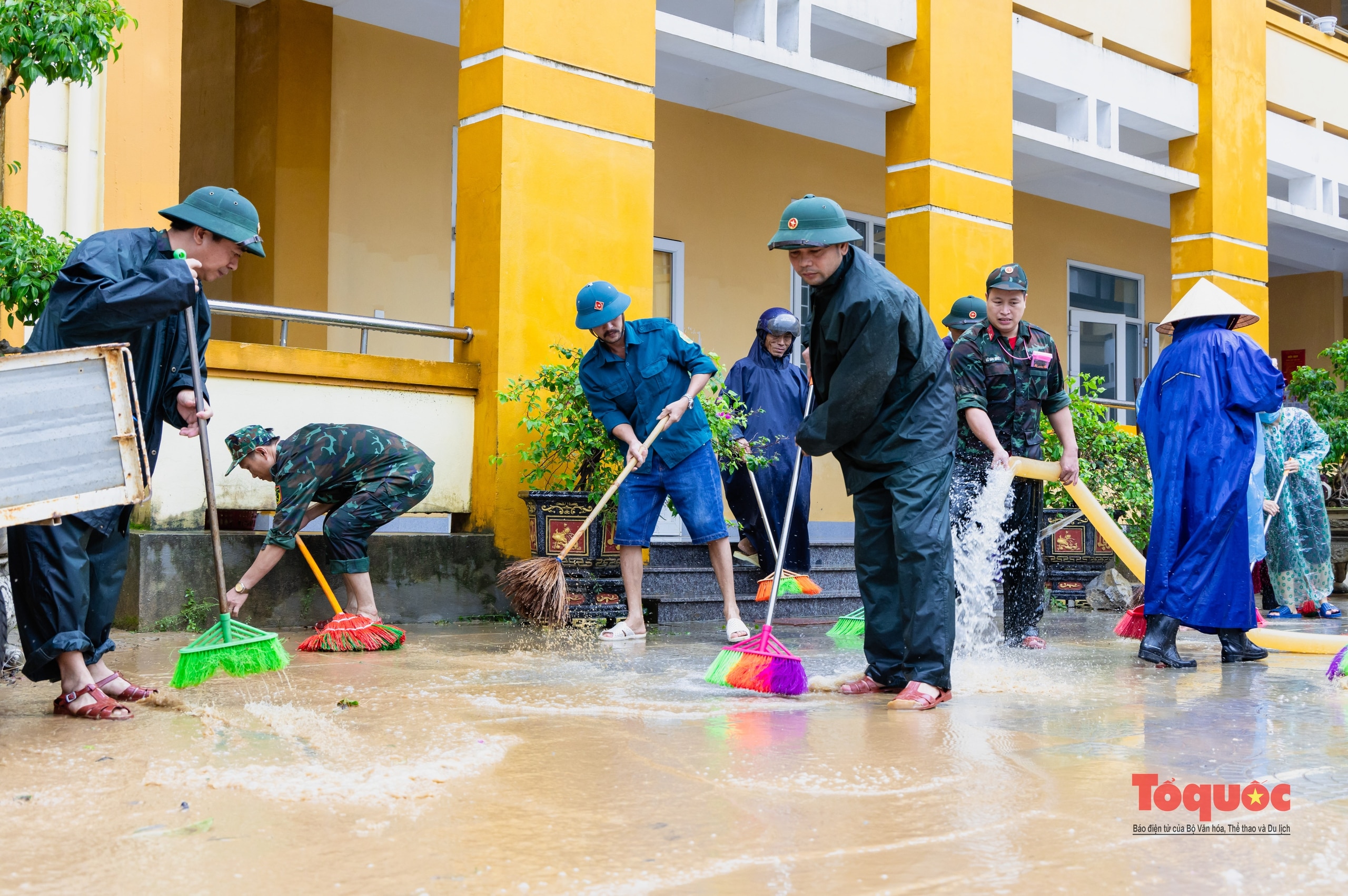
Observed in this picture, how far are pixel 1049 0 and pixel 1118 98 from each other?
122 centimetres

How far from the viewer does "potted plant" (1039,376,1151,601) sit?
29.3 feet

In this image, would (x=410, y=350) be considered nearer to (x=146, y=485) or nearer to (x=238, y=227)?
(x=238, y=227)

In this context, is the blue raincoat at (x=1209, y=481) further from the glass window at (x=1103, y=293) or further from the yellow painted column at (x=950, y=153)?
the glass window at (x=1103, y=293)

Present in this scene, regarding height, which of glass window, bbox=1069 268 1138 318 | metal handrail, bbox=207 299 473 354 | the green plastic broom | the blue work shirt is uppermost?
glass window, bbox=1069 268 1138 318

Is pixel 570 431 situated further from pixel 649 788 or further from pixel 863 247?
pixel 863 247

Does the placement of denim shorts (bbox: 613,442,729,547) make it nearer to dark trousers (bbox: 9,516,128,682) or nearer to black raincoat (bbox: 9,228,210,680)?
→ black raincoat (bbox: 9,228,210,680)

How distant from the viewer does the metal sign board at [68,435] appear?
336 centimetres

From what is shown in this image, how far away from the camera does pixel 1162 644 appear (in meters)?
5.71

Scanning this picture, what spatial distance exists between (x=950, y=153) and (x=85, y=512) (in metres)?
8.25

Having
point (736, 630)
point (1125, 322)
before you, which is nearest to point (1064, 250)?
point (1125, 322)

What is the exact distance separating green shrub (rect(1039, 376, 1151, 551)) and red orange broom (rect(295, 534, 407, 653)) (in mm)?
4971

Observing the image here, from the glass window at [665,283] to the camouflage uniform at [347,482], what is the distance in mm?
5528

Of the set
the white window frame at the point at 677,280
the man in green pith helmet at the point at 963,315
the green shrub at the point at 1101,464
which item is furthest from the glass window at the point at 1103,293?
the man in green pith helmet at the point at 963,315

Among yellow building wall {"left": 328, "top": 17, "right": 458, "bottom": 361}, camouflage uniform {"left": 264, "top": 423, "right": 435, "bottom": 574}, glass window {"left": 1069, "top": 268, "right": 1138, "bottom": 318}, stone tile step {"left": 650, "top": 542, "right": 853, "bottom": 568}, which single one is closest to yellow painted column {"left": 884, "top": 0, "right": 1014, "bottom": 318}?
stone tile step {"left": 650, "top": 542, "right": 853, "bottom": 568}
